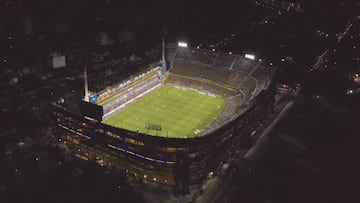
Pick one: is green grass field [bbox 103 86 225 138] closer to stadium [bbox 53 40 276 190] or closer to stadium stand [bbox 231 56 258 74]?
stadium [bbox 53 40 276 190]

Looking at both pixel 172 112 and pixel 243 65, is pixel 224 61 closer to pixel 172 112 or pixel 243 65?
pixel 243 65

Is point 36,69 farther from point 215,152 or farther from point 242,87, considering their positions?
point 215,152

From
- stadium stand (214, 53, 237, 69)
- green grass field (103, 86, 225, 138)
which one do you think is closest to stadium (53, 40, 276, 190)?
stadium stand (214, 53, 237, 69)

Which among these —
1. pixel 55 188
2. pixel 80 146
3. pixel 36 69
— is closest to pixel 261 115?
pixel 80 146

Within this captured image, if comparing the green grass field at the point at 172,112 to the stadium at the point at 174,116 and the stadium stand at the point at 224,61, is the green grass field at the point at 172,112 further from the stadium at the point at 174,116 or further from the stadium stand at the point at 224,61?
the stadium stand at the point at 224,61

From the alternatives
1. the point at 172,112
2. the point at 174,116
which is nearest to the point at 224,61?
the point at 172,112

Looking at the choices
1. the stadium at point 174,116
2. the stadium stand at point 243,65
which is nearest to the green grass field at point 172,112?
the stadium at point 174,116
